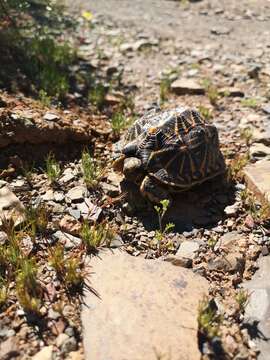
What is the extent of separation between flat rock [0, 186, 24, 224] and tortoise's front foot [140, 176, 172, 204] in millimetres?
1482

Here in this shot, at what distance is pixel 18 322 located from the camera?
14.0ft

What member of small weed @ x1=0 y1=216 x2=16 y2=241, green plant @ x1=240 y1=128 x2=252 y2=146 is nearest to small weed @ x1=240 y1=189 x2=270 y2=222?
green plant @ x1=240 y1=128 x2=252 y2=146

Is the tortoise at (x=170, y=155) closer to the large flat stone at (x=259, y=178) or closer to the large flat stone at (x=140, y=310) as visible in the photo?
the large flat stone at (x=259, y=178)

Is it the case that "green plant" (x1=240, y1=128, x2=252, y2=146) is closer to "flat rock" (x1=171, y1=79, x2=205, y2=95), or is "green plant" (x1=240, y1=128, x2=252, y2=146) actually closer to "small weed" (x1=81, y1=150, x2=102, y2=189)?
"flat rock" (x1=171, y1=79, x2=205, y2=95)

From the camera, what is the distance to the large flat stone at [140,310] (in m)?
4.07

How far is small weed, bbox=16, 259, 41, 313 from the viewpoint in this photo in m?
4.27

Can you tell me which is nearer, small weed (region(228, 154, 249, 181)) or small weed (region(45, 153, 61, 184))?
small weed (region(45, 153, 61, 184))

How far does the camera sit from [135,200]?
231 inches

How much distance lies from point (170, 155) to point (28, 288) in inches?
94.1

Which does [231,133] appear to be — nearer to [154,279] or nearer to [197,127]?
[197,127]

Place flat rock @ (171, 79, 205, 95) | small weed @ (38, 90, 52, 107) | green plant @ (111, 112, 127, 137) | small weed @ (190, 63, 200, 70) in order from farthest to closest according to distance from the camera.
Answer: small weed @ (190, 63, 200, 70) < flat rock @ (171, 79, 205, 95) < small weed @ (38, 90, 52, 107) < green plant @ (111, 112, 127, 137)

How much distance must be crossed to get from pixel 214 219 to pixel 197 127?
3.95ft

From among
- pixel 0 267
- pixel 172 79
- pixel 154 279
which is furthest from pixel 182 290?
pixel 172 79

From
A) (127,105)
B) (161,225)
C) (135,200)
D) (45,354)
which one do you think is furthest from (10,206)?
(127,105)
